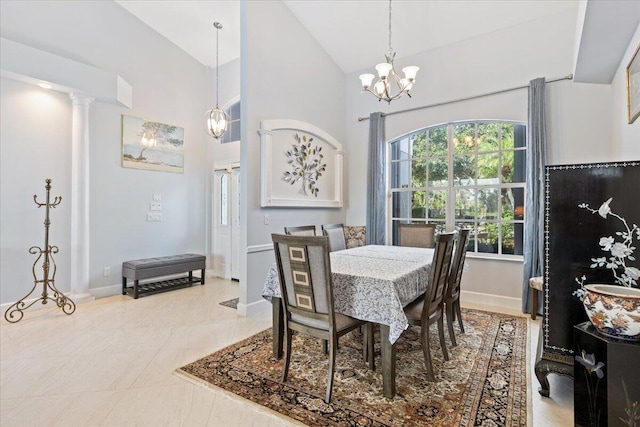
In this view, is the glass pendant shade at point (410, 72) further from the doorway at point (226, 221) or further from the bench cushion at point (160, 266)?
the bench cushion at point (160, 266)

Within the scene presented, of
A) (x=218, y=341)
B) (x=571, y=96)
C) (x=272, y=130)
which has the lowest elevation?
(x=218, y=341)

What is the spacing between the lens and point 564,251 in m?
1.93

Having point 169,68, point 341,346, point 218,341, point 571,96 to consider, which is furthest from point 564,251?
Result: point 169,68

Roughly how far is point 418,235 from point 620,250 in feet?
7.19

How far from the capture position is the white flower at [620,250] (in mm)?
1738

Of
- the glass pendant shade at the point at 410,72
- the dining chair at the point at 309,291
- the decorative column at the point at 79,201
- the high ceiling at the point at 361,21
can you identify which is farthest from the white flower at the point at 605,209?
the decorative column at the point at 79,201

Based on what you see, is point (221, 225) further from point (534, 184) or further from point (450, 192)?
point (534, 184)

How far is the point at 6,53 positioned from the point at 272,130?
3.05 m

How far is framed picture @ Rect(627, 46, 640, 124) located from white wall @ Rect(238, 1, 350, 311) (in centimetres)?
345

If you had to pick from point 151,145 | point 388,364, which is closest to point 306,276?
point 388,364

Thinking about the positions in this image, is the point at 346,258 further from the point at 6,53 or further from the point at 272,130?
the point at 6,53

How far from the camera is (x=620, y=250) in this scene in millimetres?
1748

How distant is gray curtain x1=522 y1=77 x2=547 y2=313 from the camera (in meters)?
3.61

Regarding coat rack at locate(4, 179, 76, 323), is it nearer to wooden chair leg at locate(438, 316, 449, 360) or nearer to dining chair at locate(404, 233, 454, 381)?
dining chair at locate(404, 233, 454, 381)
